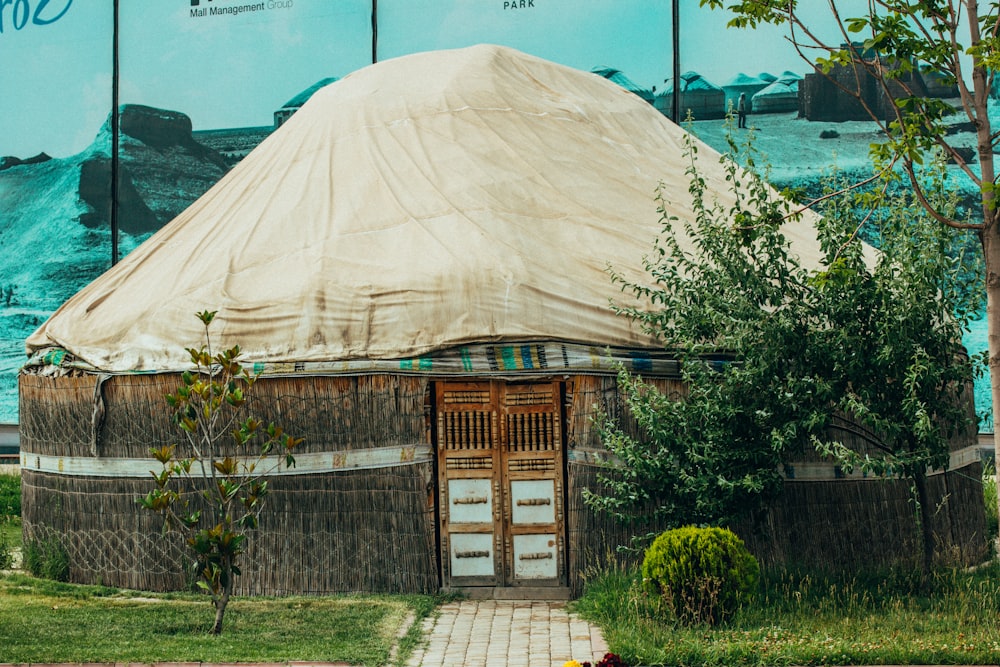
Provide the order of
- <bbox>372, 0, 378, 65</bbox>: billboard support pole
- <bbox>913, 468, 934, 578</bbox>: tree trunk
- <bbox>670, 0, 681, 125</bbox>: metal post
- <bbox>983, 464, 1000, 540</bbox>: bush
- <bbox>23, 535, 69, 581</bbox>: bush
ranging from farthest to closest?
<bbox>372, 0, 378, 65</bbox>: billboard support pole
<bbox>670, 0, 681, 125</bbox>: metal post
<bbox>983, 464, 1000, 540</bbox>: bush
<bbox>23, 535, 69, 581</bbox>: bush
<bbox>913, 468, 934, 578</bbox>: tree trunk

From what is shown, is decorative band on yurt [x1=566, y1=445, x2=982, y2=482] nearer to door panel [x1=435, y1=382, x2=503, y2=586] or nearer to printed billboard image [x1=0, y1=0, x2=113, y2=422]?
door panel [x1=435, y1=382, x2=503, y2=586]

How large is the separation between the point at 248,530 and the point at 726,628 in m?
3.51

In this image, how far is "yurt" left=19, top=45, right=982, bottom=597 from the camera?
8.70 metres

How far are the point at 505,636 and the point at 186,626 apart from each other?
6.36 ft

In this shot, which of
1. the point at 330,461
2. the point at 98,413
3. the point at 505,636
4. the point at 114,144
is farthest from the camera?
the point at 114,144

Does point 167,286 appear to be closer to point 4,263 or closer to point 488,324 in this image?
point 488,324

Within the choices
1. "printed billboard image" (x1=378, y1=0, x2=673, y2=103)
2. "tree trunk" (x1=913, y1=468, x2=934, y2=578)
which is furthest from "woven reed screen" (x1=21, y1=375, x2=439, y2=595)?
"printed billboard image" (x1=378, y1=0, x2=673, y2=103)

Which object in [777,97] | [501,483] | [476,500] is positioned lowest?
[476,500]

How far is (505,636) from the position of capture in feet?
24.8

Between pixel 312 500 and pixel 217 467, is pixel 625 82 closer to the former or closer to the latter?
pixel 312 500

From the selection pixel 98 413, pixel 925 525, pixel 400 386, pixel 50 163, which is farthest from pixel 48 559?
pixel 50 163

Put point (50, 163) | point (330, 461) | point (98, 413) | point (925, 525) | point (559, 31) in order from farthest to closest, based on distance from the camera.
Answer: point (50, 163)
point (559, 31)
point (98, 413)
point (330, 461)
point (925, 525)

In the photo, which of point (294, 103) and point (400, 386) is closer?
point (400, 386)

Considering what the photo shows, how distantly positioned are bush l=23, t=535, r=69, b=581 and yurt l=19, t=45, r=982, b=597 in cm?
8
